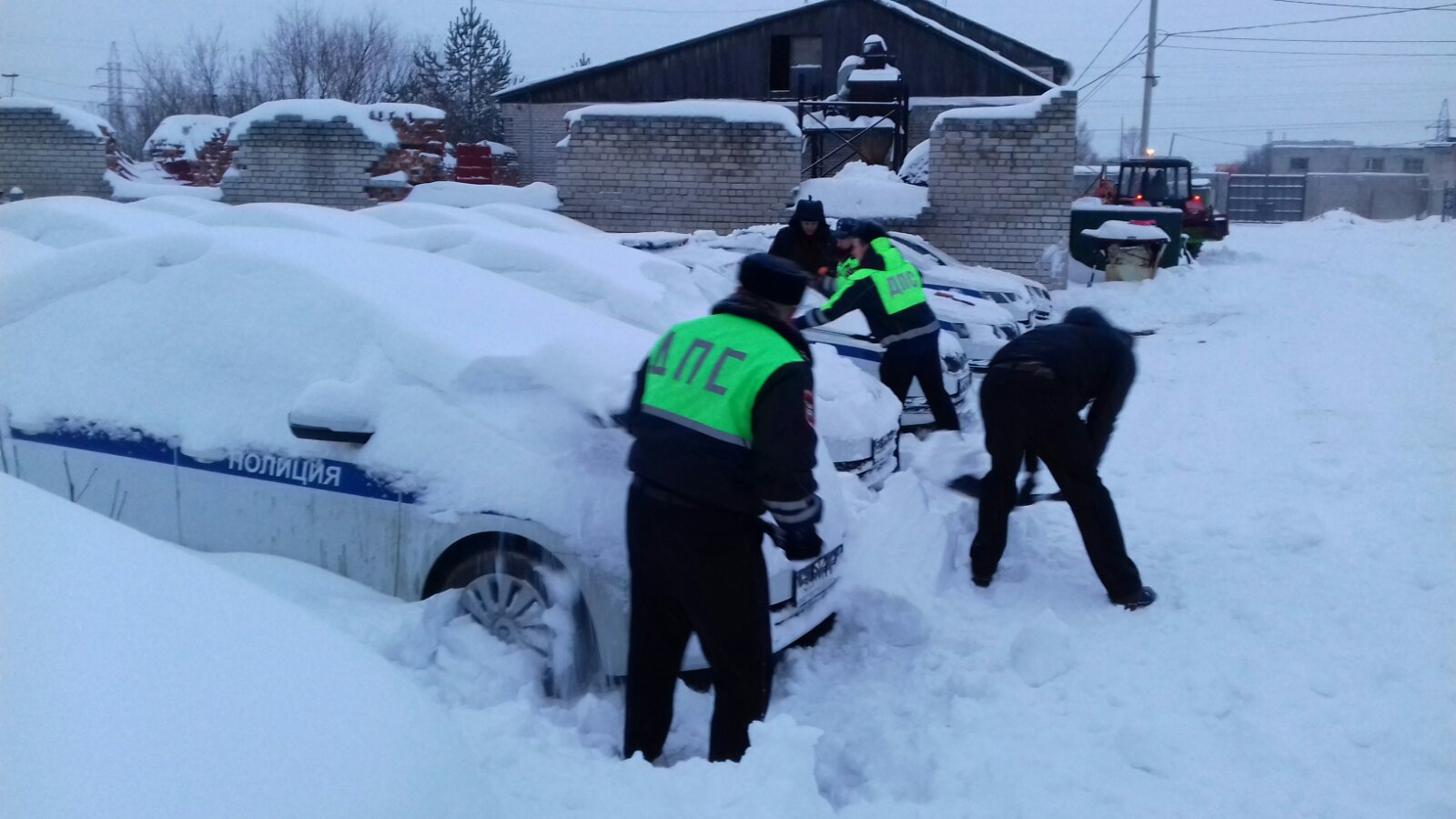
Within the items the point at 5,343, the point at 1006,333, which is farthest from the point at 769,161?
the point at 5,343

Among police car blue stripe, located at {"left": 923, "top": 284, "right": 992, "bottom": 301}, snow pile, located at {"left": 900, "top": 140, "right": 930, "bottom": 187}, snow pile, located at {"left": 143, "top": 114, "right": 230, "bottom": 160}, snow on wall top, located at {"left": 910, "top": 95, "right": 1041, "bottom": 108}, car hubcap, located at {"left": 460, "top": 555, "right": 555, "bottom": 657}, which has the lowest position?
car hubcap, located at {"left": 460, "top": 555, "right": 555, "bottom": 657}

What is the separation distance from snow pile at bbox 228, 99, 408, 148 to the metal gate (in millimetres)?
46105

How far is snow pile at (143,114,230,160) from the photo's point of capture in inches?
758

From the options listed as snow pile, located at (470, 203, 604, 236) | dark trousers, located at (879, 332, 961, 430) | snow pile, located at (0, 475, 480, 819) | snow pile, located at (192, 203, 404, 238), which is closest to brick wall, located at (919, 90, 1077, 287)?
snow pile, located at (470, 203, 604, 236)

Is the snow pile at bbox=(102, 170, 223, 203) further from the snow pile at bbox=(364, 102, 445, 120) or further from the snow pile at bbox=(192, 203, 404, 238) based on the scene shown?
the snow pile at bbox=(192, 203, 404, 238)

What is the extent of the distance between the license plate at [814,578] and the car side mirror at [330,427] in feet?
5.05

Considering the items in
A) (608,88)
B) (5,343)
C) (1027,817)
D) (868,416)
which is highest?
(608,88)

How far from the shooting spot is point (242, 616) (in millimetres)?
2156

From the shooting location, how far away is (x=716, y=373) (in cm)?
311

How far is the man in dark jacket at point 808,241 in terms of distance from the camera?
916 centimetres

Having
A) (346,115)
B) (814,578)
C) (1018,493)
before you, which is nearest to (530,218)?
(1018,493)

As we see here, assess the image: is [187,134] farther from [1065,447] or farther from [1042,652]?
[1042,652]

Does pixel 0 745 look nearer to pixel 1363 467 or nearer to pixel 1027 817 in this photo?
pixel 1027 817

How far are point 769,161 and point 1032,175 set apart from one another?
3.51 meters
